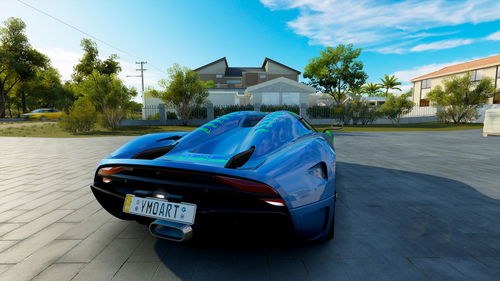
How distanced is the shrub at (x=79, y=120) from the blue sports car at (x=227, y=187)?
14653 millimetres

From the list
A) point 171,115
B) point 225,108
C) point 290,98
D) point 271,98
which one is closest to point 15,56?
point 171,115

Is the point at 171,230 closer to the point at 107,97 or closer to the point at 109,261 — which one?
Answer: the point at 109,261

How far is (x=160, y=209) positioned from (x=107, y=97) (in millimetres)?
16939

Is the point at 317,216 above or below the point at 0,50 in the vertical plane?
below

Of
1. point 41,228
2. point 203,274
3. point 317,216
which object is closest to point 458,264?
point 317,216

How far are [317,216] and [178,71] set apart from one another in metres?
20.3

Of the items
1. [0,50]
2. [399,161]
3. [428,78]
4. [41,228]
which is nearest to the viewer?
[41,228]

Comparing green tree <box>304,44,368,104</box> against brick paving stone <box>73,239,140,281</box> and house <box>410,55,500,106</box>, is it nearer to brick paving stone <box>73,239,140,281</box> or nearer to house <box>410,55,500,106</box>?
house <box>410,55,500,106</box>

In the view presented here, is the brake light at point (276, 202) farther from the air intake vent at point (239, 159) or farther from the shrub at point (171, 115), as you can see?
the shrub at point (171, 115)

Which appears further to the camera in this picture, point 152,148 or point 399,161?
point 399,161

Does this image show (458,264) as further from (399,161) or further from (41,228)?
(399,161)

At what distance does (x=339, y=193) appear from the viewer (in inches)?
139

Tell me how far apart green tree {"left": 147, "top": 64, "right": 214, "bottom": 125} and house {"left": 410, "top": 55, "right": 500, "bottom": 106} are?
21.4 meters

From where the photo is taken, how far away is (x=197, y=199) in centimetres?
166
